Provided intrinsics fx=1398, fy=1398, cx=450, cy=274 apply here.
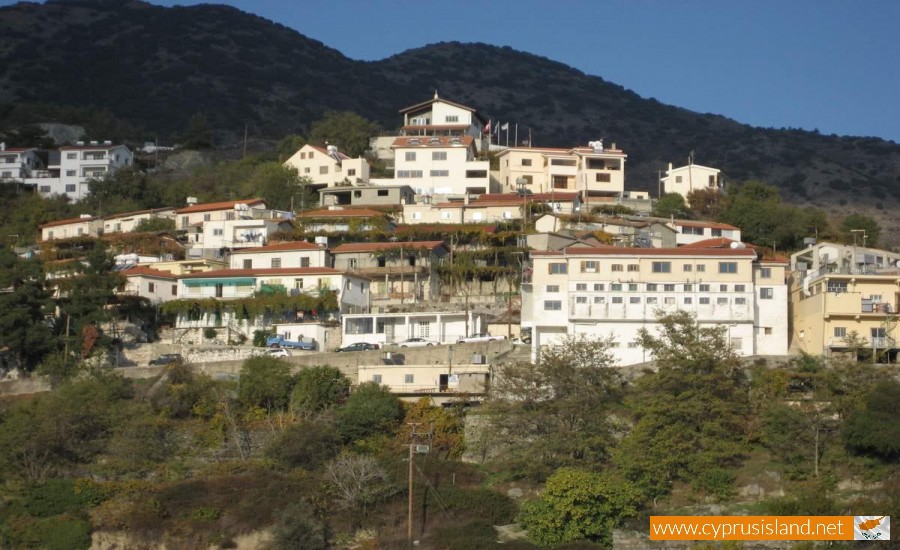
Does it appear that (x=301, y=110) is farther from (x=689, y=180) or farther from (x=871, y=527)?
(x=871, y=527)

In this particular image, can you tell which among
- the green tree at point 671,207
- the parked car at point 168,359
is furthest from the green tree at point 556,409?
the green tree at point 671,207

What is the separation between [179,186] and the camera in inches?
3797

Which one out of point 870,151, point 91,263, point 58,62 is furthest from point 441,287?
point 58,62

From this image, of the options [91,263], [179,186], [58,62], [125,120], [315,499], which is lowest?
[315,499]

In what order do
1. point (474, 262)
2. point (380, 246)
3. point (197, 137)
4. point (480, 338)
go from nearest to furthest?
point (480, 338) < point (474, 262) < point (380, 246) < point (197, 137)

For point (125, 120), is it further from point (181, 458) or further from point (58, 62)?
point (181, 458)

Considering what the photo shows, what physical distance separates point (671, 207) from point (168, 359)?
112 feet

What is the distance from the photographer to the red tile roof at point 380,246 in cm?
7256

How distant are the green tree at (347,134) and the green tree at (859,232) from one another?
113 ft

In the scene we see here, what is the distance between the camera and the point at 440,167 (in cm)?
8819

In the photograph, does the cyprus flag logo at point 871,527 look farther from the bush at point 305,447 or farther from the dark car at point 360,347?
the dark car at point 360,347

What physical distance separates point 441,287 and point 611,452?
23.5 metres

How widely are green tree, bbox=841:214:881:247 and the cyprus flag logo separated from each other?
1328 inches

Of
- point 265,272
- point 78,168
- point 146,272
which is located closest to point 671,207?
point 265,272
